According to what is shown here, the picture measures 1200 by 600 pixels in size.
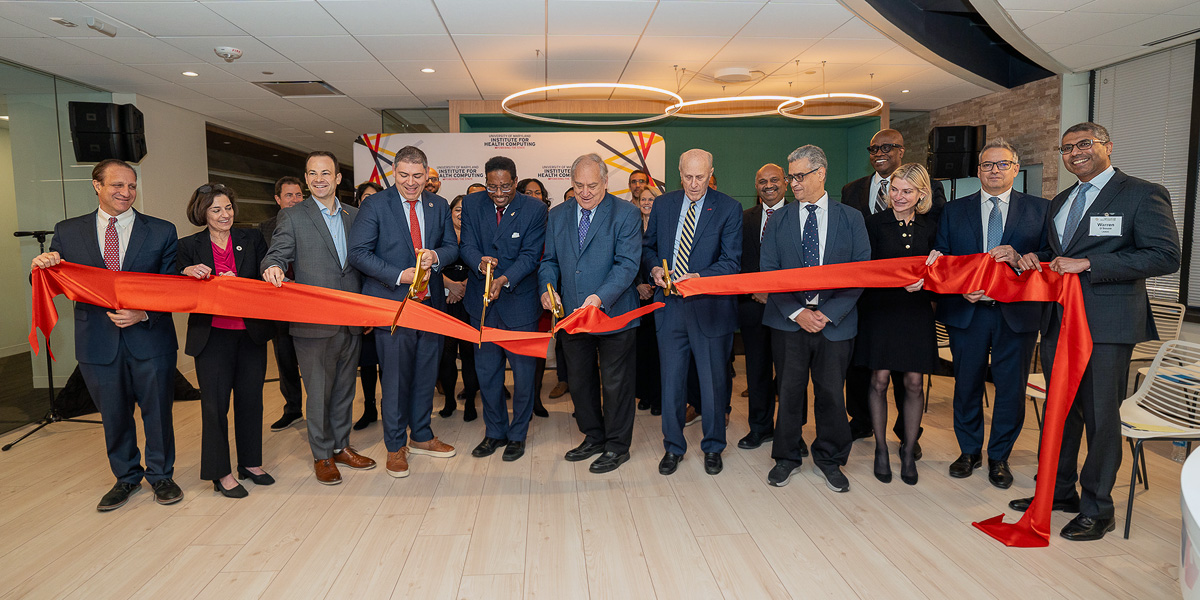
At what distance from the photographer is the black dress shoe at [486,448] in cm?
402

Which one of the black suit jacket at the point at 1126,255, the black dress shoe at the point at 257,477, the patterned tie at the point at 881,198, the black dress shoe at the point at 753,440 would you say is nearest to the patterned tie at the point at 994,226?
the black suit jacket at the point at 1126,255

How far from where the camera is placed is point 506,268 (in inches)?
153

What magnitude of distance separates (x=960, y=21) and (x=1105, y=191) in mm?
4448

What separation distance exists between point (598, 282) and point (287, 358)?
Result: 9.00 ft

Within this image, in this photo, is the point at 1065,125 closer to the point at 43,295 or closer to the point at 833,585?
the point at 833,585

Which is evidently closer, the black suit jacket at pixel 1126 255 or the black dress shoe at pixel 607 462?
the black suit jacket at pixel 1126 255

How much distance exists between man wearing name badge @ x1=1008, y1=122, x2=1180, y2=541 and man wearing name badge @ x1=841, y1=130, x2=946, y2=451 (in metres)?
0.92

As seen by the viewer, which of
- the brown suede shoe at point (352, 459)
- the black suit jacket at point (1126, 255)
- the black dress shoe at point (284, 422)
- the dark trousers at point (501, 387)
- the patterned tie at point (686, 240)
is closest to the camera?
the black suit jacket at point (1126, 255)

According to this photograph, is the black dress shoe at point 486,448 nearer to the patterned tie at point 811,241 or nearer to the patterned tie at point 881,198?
the patterned tie at point 811,241

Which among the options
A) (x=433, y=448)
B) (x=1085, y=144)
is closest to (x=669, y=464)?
(x=433, y=448)

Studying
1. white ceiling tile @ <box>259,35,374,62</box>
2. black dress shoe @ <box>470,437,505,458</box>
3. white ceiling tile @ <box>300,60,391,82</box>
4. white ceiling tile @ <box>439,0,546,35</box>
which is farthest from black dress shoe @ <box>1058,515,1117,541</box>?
white ceiling tile @ <box>300,60,391,82</box>

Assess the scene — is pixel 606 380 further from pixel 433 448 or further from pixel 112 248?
pixel 112 248

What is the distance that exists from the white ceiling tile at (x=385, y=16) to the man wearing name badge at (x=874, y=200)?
3.29 meters

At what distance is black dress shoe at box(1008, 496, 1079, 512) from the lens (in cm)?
312
